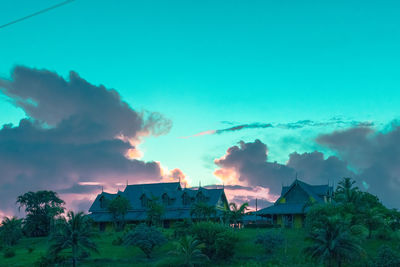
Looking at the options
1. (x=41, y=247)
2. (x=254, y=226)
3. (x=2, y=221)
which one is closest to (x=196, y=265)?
(x=254, y=226)

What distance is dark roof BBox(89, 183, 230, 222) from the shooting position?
88.2 metres

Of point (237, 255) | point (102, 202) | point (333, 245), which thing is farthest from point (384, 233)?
point (102, 202)

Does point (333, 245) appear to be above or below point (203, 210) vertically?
below

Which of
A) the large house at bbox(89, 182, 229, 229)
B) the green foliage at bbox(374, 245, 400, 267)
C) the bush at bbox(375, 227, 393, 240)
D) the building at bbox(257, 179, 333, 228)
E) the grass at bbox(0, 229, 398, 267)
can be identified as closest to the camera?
the green foliage at bbox(374, 245, 400, 267)

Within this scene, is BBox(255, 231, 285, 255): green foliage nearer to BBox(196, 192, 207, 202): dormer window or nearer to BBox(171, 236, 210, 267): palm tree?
BBox(171, 236, 210, 267): palm tree

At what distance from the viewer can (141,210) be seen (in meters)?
90.9

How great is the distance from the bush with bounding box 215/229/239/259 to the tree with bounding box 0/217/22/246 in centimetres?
4527

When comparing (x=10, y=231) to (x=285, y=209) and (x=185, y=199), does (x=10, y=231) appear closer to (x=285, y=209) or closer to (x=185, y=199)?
(x=185, y=199)

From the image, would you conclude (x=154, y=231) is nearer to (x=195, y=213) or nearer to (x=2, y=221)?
(x=195, y=213)

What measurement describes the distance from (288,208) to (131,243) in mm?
30709

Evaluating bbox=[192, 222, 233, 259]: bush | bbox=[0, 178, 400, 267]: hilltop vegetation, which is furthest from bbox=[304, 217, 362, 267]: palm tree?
bbox=[192, 222, 233, 259]: bush

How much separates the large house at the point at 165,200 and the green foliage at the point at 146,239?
75.4ft

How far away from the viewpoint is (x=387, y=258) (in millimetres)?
46938

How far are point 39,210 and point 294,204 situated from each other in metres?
59.1
